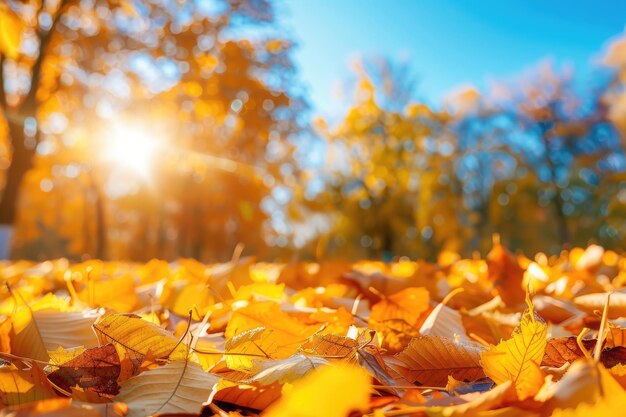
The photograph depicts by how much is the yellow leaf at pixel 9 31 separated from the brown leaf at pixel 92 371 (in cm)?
619

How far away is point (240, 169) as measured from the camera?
34.1 feet

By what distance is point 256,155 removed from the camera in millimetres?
10539

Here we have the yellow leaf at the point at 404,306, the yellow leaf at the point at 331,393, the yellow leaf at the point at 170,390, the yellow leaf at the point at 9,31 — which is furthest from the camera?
the yellow leaf at the point at 9,31

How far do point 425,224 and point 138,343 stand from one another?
34.5 feet

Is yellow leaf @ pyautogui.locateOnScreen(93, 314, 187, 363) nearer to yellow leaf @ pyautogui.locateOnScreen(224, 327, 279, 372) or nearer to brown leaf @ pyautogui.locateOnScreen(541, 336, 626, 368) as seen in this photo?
yellow leaf @ pyautogui.locateOnScreen(224, 327, 279, 372)

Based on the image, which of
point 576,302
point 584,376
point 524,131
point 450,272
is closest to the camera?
point 584,376

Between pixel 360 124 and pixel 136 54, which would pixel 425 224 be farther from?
pixel 136 54

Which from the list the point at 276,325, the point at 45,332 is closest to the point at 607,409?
the point at 276,325

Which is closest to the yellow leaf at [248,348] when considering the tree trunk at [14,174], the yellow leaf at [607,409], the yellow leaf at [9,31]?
the yellow leaf at [607,409]

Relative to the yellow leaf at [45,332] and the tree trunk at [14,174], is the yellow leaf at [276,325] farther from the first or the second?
the tree trunk at [14,174]

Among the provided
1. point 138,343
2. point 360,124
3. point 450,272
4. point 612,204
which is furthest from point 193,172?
point 138,343

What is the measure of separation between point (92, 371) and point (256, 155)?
10311 mm

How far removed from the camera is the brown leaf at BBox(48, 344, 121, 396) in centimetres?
34

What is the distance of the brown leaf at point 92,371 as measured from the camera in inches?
13.5
